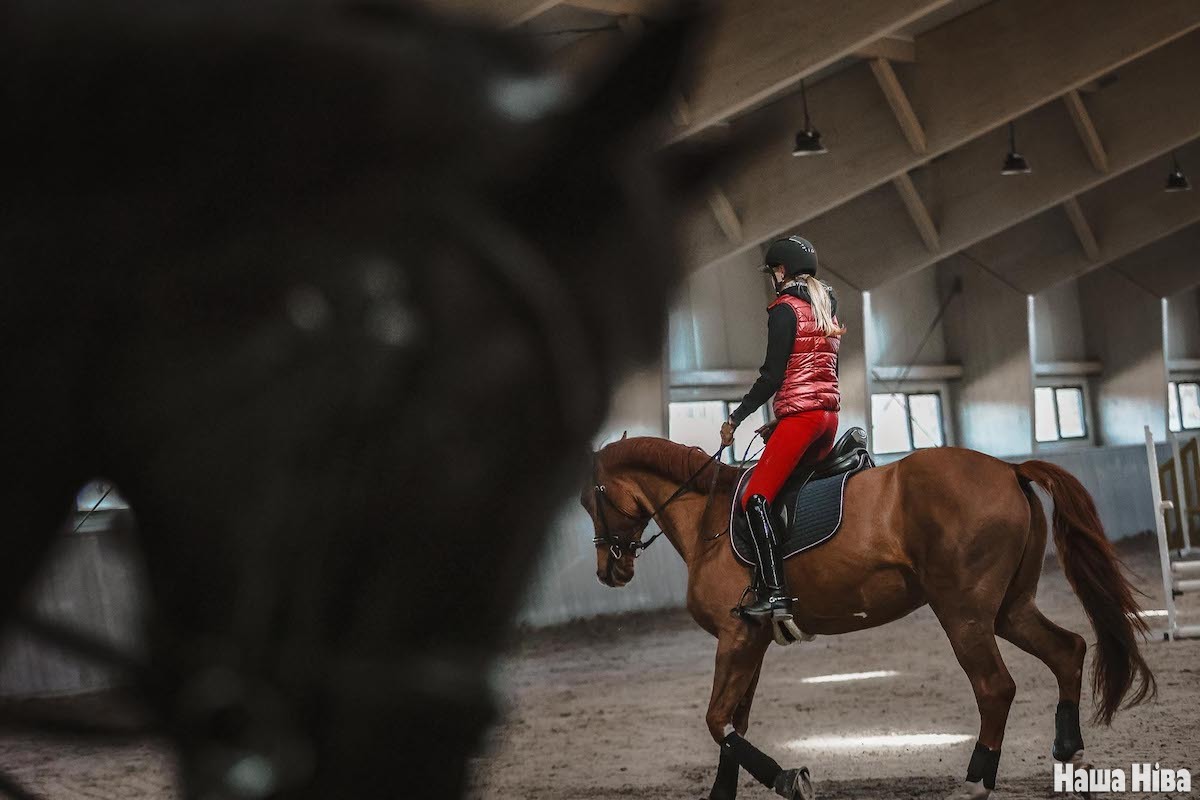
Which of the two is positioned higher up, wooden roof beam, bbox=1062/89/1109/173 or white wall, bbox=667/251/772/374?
wooden roof beam, bbox=1062/89/1109/173

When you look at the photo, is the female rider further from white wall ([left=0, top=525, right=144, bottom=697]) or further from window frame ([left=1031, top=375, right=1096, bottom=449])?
window frame ([left=1031, top=375, right=1096, bottom=449])

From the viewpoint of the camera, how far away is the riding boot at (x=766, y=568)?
4758 millimetres

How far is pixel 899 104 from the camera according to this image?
1135cm

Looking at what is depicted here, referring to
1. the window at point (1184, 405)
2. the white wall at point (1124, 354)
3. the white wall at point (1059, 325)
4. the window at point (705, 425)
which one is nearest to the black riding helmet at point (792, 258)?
the window at point (705, 425)

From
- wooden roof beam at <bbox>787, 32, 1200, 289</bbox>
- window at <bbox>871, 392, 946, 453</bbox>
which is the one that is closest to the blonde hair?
wooden roof beam at <bbox>787, 32, 1200, 289</bbox>

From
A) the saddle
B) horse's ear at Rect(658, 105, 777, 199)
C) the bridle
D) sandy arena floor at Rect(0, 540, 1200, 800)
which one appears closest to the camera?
horse's ear at Rect(658, 105, 777, 199)

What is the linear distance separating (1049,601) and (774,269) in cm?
802

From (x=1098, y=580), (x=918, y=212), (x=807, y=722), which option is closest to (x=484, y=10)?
(x=1098, y=580)

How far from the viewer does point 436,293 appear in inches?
21.8

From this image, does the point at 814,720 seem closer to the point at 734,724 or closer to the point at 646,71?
the point at 734,724

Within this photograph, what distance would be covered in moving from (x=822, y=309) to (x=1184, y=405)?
18.1m

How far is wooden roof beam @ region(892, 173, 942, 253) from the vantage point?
1367cm

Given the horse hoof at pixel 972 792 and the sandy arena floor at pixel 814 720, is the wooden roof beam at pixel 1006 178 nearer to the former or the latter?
the sandy arena floor at pixel 814 720

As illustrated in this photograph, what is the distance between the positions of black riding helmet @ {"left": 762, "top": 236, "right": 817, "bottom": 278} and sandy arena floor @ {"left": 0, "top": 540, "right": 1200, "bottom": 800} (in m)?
1.51
